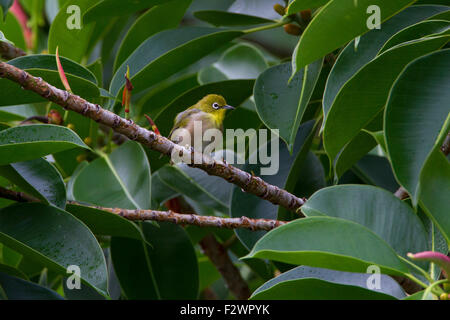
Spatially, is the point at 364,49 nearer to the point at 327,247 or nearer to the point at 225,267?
the point at 327,247

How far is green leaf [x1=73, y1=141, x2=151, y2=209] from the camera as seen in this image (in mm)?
2078

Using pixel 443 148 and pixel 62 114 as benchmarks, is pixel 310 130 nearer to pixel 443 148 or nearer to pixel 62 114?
pixel 443 148

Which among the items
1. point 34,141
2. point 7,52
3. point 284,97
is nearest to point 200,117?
point 284,97

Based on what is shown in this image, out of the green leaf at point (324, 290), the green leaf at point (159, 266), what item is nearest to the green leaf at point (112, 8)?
the green leaf at point (159, 266)

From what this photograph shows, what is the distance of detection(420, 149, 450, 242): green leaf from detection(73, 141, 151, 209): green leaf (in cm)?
96

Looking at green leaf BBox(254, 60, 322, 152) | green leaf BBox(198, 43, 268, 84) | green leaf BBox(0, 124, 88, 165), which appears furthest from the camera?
green leaf BBox(198, 43, 268, 84)

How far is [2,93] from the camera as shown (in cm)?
192

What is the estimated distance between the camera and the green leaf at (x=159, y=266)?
243 centimetres

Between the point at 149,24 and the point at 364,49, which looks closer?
the point at 364,49

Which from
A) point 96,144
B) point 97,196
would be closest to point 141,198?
point 97,196

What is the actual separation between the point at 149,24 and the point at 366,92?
4.12 feet

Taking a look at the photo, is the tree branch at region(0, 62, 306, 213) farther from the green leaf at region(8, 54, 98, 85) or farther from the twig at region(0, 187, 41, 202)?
the twig at region(0, 187, 41, 202)

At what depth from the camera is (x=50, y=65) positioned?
1972mm

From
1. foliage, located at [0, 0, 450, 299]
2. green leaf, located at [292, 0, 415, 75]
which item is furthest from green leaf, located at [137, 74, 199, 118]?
green leaf, located at [292, 0, 415, 75]
